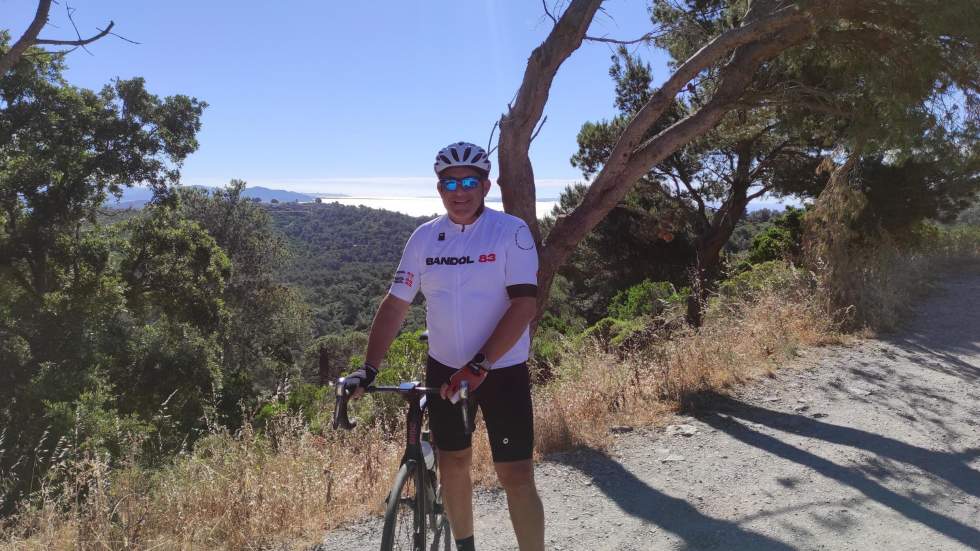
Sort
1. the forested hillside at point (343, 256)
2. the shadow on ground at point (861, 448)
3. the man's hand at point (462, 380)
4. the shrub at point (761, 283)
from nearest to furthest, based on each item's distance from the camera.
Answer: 1. the man's hand at point (462, 380)
2. the shadow on ground at point (861, 448)
3. the shrub at point (761, 283)
4. the forested hillside at point (343, 256)

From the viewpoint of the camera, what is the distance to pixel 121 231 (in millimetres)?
16156

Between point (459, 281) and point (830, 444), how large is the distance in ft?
11.7

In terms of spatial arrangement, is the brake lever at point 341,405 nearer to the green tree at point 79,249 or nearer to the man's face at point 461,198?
the man's face at point 461,198

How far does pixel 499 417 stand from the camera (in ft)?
7.89

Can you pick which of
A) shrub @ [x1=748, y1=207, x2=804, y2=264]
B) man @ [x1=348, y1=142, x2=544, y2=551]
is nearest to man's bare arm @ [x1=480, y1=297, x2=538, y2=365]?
man @ [x1=348, y1=142, x2=544, y2=551]

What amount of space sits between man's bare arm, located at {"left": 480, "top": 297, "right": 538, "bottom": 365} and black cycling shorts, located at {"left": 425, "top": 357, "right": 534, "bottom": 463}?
19cm

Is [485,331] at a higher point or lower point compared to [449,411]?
higher

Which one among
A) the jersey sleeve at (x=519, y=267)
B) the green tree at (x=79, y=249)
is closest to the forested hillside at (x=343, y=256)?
the green tree at (x=79, y=249)

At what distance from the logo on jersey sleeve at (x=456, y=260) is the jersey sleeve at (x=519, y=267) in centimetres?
7

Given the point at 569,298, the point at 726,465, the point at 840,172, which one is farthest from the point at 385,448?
the point at 569,298

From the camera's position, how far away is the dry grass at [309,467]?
3.34 meters

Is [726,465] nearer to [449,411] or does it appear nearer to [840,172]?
[449,411]

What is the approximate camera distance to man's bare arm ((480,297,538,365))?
226 cm

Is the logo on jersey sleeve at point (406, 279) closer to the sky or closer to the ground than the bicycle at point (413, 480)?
closer to the sky
